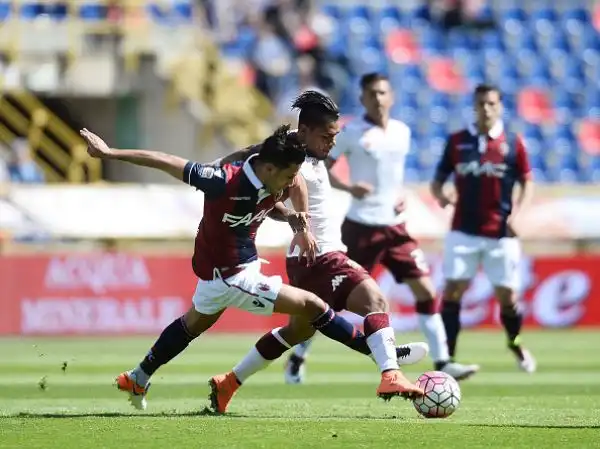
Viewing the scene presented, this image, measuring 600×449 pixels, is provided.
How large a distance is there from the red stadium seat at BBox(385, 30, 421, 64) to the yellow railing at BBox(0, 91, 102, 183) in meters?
6.01

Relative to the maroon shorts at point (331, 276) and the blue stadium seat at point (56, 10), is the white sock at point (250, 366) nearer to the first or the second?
the maroon shorts at point (331, 276)

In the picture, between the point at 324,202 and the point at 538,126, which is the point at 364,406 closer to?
the point at 324,202

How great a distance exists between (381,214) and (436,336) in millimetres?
1084

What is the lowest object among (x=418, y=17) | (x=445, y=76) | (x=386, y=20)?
(x=445, y=76)

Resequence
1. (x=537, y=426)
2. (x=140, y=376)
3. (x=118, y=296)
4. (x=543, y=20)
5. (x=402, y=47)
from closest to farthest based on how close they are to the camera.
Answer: (x=537, y=426) → (x=140, y=376) → (x=118, y=296) → (x=402, y=47) → (x=543, y=20)

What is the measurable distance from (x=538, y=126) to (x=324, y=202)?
15315 millimetres

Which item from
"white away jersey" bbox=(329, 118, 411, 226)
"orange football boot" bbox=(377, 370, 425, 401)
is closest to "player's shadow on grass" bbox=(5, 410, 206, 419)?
"orange football boot" bbox=(377, 370, 425, 401)

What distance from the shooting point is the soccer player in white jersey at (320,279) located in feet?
26.0

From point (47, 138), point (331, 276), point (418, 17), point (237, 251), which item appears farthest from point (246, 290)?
point (418, 17)

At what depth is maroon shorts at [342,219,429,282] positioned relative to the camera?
10.5 meters

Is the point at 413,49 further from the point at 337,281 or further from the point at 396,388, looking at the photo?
the point at 396,388

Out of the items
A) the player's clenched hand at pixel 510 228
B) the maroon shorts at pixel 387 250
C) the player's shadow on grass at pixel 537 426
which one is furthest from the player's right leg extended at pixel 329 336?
→ the player's clenched hand at pixel 510 228

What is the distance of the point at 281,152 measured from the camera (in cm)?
723

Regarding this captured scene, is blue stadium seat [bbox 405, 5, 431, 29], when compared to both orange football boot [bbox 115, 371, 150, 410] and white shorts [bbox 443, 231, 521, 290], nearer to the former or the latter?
white shorts [bbox 443, 231, 521, 290]
